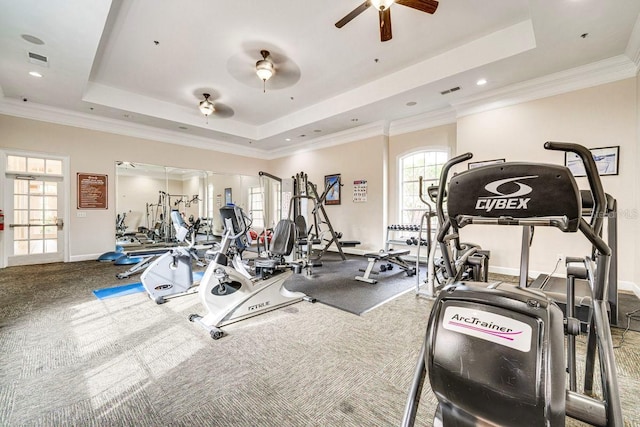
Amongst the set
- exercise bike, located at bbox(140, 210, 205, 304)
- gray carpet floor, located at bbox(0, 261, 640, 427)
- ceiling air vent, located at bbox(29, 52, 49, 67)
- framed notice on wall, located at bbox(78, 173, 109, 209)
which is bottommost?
gray carpet floor, located at bbox(0, 261, 640, 427)

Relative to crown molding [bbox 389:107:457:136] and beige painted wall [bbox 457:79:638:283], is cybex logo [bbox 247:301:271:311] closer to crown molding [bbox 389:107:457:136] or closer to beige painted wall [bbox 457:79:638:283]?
beige painted wall [bbox 457:79:638:283]

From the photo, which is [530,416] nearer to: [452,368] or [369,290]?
[452,368]

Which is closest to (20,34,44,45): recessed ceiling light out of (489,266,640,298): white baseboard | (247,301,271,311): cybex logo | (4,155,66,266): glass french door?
(4,155,66,266): glass french door

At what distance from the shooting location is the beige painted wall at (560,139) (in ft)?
12.3

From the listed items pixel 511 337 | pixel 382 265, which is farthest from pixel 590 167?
pixel 382 265

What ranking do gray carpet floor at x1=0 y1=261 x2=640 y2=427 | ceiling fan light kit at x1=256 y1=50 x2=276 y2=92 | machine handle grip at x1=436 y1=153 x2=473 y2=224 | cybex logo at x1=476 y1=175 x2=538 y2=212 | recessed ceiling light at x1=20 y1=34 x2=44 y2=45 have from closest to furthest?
cybex logo at x1=476 y1=175 x2=538 y2=212
machine handle grip at x1=436 y1=153 x2=473 y2=224
gray carpet floor at x1=0 y1=261 x2=640 y2=427
recessed ceiling light at x1=20 y1=34 x2=44 y2=45
ceiling fan light kit at x1=256 y1=50 x2=276 y2=92

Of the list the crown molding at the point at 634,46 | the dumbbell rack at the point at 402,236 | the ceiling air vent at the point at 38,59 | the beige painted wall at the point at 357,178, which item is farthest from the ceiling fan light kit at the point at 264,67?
the crown molding at the point at 634,46

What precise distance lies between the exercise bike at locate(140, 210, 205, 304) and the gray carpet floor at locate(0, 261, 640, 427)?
0.30m

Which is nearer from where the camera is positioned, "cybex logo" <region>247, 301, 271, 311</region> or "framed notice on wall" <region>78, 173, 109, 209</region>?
"cybex logo" <region>247, 301, 271, 311</region>

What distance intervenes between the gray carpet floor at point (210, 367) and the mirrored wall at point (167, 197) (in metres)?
3.69

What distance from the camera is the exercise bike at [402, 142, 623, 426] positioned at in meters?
0.74

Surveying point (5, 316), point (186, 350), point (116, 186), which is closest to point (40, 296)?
point (5, 316)

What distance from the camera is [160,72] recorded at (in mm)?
4754

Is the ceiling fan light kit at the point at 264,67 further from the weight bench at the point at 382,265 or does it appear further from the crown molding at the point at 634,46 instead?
the crown molding at the point at 634,46
